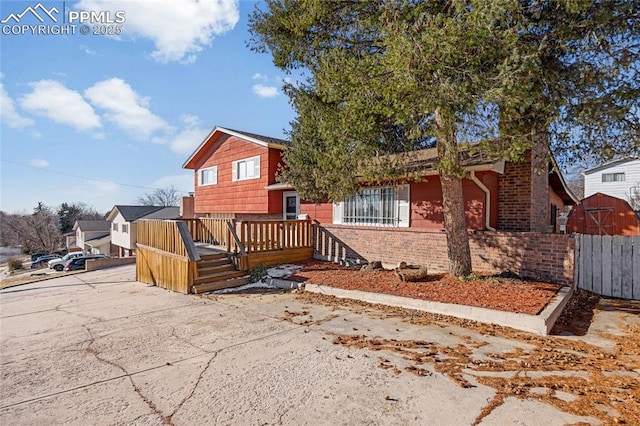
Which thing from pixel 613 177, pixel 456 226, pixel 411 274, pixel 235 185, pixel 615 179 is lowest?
pixel 411 274

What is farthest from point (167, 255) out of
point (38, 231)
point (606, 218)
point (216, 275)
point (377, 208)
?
point (38, 231)

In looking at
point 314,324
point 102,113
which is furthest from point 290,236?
point 102,113

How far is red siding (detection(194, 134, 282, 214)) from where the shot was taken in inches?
563

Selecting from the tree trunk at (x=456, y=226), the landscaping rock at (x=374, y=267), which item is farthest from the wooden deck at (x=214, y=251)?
the tree trunk at (x=456, y=226)

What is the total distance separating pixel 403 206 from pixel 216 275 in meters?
5.80

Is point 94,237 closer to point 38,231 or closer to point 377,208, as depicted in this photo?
point 38,231

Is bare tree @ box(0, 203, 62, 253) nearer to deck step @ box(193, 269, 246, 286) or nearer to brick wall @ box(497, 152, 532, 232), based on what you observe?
deck step @ box(193, 269, 246, 286)

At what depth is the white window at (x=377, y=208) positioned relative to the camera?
10.0 meters

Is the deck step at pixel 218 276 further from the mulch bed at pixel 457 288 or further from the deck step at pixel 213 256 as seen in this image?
the mulch bed at pixel 457 288

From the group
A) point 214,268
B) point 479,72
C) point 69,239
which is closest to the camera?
point 479,72

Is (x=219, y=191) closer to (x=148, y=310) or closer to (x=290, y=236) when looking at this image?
(x=290, y=236)

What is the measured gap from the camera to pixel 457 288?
6.79 meters

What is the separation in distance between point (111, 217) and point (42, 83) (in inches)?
955

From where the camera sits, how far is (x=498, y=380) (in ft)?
11.0
